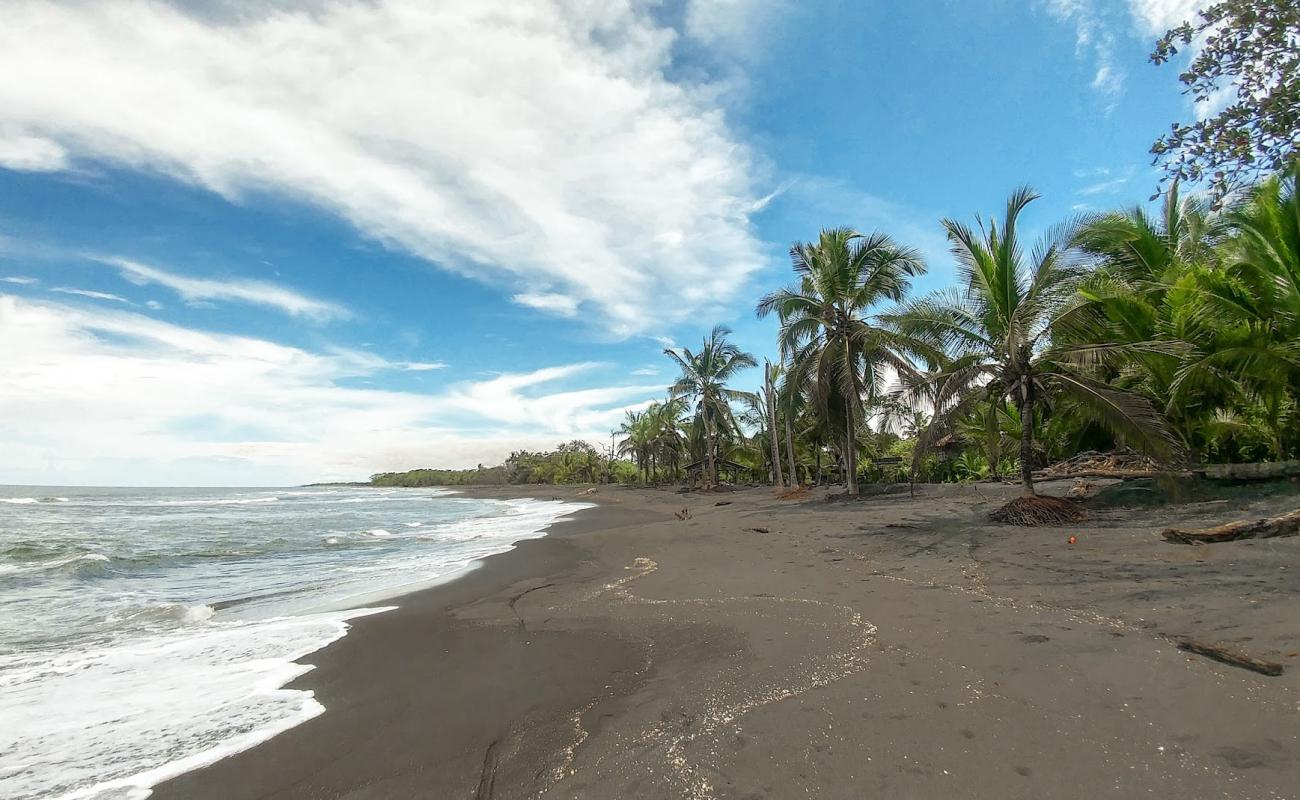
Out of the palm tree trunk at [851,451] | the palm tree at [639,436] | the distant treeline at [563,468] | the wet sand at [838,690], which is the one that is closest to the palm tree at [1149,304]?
the wet sand at [838,690]

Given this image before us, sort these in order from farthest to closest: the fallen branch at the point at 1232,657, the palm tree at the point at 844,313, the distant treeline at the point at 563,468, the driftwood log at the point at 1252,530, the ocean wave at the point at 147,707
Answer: the distant treeline at the point at 563,468
the palm tree at the point at 844,313
the driftwood log at the point at 1252,530
the ocean wave at the point at 147,707
the fallen branch at the point at 1232,657

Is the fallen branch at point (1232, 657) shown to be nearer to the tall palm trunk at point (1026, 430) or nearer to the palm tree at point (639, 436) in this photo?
the tall palm trunk at point (1026, 430)

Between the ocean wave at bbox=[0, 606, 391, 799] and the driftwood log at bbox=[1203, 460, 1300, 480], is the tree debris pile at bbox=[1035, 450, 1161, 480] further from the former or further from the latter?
the ocean wave at bbox=[0, 606, 391, 799]

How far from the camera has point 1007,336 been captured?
35.7ft

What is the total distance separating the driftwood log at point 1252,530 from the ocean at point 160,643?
9272mm

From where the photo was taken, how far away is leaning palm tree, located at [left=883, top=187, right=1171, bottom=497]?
10656mm

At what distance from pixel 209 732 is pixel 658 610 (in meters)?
4.02

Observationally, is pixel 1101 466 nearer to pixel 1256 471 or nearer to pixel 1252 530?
pixel 1256 471

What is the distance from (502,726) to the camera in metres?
3.76

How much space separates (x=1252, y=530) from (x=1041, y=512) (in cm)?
318

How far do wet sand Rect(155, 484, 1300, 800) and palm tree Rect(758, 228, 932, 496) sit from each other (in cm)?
1192

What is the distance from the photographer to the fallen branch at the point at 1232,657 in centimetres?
328

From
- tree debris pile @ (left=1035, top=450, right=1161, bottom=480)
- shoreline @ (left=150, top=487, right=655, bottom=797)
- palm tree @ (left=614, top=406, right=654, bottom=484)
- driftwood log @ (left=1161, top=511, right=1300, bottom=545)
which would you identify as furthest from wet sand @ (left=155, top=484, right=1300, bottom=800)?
palm tree @ (left=614, top=406, right=654, bottom=484)

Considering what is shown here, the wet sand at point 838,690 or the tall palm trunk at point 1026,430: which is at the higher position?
the tall palm trunk at point 1026,430
